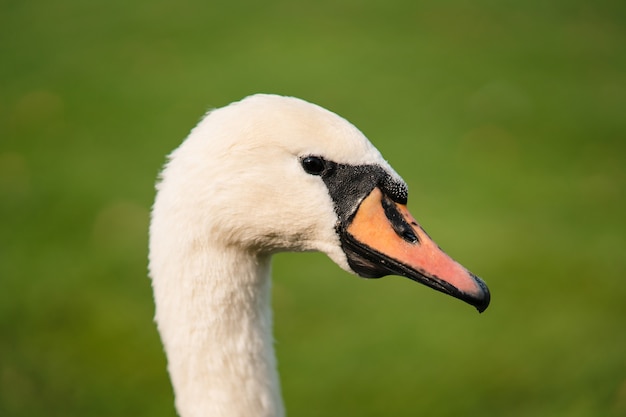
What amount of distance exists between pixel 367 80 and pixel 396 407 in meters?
3.45

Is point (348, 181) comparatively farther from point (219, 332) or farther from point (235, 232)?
point (219, 332)

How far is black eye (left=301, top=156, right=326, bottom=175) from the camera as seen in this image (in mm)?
1574

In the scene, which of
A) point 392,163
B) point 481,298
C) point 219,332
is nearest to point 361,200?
point 481,298

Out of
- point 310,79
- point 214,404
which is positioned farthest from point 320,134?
point 310,79

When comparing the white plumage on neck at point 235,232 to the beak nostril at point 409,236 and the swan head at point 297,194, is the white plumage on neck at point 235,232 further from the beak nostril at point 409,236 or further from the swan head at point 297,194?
the beak nostril at point 409,236

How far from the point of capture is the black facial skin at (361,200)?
5.18 ft

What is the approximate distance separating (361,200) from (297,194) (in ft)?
0.46

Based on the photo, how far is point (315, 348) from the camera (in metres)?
3.59

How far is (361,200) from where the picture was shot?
5.25 feet

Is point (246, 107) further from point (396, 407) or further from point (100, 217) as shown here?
point (100, 217)

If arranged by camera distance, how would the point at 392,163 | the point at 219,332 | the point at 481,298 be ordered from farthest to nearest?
the point at 392,163, the point at 219,332, the point at 481,298

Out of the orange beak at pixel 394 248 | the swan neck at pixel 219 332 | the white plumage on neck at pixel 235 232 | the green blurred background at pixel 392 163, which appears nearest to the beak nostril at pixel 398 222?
the orange beak at pixel 394 248

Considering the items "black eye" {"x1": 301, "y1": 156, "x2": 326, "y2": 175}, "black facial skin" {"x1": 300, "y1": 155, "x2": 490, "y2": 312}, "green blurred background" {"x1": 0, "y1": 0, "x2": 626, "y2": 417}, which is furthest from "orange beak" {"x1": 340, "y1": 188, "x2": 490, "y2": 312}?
"green blurred background" {"x1": 0, "y1": 0, "x2": 626, "y2": 417}

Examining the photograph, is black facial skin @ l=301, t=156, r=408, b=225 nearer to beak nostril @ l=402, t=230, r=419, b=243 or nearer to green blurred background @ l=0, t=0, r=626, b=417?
beak nostril @ l=402, t=230, r=419, b=243
